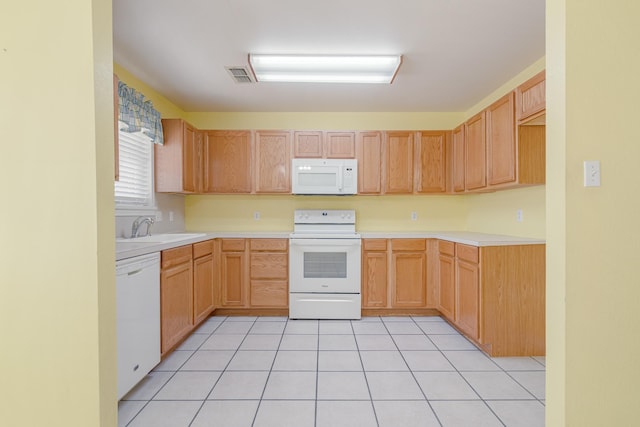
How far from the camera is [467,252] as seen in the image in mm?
2631

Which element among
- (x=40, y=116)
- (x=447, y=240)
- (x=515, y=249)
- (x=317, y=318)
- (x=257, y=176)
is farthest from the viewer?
(x=257, y=176)

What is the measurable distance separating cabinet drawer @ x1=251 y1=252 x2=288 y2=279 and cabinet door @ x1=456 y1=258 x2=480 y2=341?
1.80m

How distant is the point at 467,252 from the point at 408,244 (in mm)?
781

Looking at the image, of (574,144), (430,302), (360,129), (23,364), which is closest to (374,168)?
(360,129)

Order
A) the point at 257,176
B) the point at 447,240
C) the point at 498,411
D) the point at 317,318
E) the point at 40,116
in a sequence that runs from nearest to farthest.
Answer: the point at 40,116 → the point at 498,411 → the point at 447,240 → the point at 317,318 → the point at 257,176

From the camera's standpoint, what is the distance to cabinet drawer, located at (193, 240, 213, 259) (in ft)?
9.07

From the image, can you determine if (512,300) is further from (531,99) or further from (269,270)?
(269,270)

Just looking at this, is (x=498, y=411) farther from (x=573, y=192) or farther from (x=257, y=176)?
(x=257, y=176)

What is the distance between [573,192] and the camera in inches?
46.3

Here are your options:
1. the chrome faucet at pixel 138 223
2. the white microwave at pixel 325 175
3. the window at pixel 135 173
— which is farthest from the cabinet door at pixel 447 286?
the window at pixel 135 173

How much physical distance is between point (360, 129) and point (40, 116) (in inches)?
125

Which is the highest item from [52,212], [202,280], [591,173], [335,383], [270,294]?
[591,173]

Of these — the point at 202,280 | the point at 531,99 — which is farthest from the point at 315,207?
the point at 531,99

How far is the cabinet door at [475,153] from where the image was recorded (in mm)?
2877
